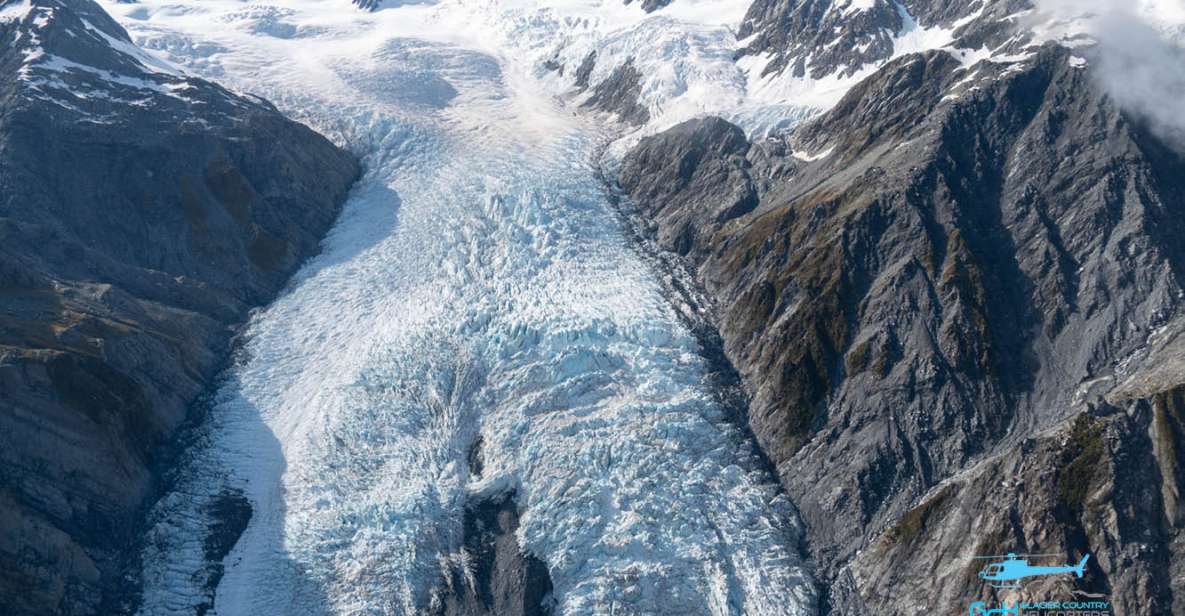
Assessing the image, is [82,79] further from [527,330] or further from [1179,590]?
[1179,590]

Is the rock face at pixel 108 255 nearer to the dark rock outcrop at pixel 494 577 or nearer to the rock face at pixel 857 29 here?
the dark rock outcrop at pixel 494 577

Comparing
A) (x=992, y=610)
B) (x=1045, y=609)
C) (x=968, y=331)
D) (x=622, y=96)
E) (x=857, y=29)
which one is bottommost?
(x=1045, y=609)

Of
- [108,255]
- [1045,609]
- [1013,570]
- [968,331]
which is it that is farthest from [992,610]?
[108,255]

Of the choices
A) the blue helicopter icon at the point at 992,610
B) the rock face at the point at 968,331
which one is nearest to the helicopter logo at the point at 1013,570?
the rock face at the point at 968,331

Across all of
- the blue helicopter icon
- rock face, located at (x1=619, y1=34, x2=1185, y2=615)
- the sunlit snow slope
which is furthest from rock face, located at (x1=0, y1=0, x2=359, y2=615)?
the blue helicopter icon

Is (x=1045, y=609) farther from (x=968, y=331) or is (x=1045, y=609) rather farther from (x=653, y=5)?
(x=653, y=5)

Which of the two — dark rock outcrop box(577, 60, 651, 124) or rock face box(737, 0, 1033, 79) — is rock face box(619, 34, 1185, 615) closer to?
rock face box(737, 0, 1033, 79)
